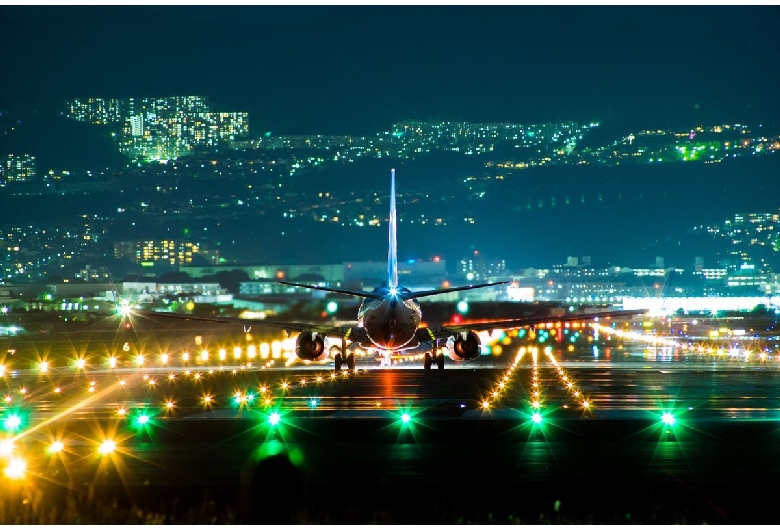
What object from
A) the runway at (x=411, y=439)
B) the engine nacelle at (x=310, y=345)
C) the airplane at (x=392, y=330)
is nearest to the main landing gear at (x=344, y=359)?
the airplane at (x=392, y=330)

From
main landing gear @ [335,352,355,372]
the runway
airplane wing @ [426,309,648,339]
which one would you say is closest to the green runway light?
the runway

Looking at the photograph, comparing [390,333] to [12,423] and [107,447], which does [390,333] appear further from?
[107,447]

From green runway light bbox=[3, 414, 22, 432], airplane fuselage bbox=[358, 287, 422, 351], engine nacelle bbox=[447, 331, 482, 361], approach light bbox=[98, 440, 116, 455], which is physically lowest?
approach light bbox=[98, 440, 116, 455]

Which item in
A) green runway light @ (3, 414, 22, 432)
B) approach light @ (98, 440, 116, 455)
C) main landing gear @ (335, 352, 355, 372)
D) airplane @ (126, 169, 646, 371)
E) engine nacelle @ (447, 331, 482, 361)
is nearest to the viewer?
approach light @ (98, 440, 116, 455)

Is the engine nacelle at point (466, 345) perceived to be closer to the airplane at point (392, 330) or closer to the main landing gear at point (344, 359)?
the airplane at point (392, 330)

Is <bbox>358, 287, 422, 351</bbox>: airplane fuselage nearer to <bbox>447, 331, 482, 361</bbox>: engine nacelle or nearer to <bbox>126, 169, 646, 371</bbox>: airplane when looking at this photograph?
<bbox>126, 169, 646, 371</bbox>: airplane

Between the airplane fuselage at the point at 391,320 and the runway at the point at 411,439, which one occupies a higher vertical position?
the airplane fuselage at the point at 391,320

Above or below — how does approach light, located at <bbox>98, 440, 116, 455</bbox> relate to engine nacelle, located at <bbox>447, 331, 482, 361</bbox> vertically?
below
